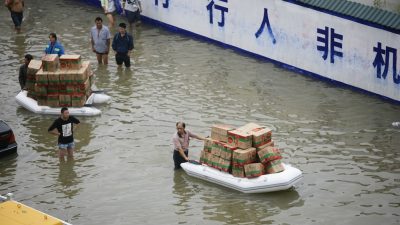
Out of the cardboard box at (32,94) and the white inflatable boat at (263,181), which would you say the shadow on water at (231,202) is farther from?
the cardboard box at (32,94)

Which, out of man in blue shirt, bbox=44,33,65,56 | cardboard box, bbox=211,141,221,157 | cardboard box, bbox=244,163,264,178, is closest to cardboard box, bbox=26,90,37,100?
man in blue shirt, bbox=44,33,65,56

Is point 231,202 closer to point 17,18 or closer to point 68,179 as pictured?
point 68,179

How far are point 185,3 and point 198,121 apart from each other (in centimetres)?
804

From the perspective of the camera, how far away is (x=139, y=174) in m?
17.6

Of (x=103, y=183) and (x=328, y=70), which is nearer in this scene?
(x=103, y=183)

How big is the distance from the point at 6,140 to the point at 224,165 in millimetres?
4649

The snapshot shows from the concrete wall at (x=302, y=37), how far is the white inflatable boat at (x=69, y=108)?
552 centimetres

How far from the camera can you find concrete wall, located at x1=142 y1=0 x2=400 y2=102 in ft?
69.9

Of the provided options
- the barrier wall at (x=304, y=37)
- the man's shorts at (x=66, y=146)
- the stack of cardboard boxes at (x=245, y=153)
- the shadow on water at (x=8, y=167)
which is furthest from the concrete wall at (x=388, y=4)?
the shadow on water at (x=8, y=167)

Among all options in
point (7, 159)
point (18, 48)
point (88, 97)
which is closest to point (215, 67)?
point (88, 97)

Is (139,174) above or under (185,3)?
under

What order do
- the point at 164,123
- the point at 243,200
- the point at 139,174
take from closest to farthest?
the point at 243,200 < the point at 139,174 < the point at 164,123

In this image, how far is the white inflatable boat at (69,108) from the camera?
2067 centimetres

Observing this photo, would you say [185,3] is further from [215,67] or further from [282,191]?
[282,191]
